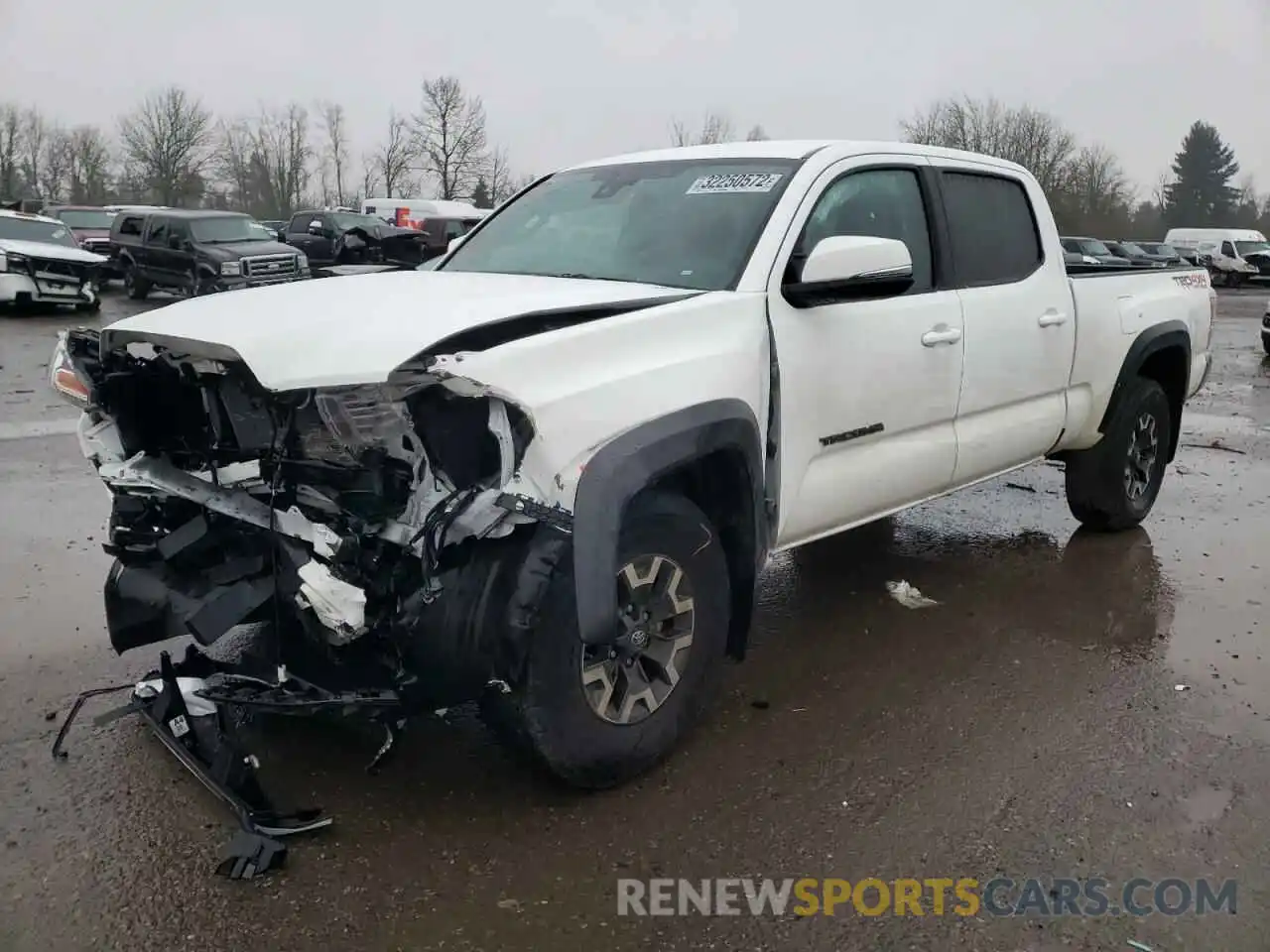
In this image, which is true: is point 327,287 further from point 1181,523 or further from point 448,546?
point 1181,523

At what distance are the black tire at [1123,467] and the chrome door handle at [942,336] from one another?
1.81m

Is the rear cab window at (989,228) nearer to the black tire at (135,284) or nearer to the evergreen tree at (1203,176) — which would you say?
the black tire at (135,284)

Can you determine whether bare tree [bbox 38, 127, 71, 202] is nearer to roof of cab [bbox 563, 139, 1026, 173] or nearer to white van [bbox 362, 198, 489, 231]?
white van [bbox 362, 198, 489, 231]

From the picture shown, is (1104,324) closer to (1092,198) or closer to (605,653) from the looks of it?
(605,653)

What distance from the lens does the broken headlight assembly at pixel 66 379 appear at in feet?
10.8

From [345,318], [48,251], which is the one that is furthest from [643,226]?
[48,251]

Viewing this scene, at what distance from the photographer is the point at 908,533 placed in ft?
19.8

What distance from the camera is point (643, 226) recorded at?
3938mm

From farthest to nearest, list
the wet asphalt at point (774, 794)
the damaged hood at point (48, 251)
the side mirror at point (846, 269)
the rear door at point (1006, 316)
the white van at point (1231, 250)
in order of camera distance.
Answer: the white van at point (1231, 250), the damaged hood at point (48, 251), the rear door at point (1006, 316), the side mirror at point (846, 269), the wet asphalt at point (774, 794)

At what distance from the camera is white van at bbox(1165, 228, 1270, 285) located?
3919cm

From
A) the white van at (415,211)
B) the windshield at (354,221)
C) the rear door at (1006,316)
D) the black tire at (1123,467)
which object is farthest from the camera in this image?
the white van at (415,211)

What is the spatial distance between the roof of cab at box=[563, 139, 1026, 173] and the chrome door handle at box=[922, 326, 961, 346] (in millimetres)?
745

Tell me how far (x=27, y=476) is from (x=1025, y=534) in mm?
6338

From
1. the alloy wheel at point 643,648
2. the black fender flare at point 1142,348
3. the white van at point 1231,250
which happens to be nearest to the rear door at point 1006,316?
the black fender flare at point 1142,348
